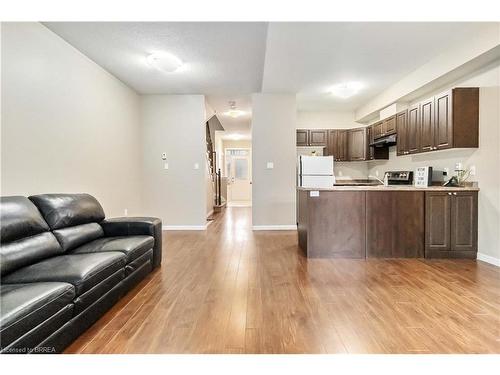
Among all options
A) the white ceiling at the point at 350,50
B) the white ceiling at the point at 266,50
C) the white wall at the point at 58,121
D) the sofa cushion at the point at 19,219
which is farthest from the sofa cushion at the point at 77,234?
the white ceiling at the point at 350,50

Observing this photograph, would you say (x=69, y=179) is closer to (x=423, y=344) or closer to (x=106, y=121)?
(x=106, y=121)

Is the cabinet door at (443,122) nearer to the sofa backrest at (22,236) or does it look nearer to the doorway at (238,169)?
the sofa backrest at (22,236)

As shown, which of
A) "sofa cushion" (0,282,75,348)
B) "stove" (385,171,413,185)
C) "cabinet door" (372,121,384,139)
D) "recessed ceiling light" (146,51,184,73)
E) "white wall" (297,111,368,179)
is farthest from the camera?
"white wall" (297,111,368,179)

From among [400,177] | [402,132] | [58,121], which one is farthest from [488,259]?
[58,121]

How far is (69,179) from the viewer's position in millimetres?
3350

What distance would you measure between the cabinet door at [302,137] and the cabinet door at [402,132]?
78.3 inches

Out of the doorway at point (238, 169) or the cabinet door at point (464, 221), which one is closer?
the cabinet door at point (464, 221)

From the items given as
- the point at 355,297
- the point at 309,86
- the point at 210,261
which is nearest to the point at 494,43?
the point at 309,86

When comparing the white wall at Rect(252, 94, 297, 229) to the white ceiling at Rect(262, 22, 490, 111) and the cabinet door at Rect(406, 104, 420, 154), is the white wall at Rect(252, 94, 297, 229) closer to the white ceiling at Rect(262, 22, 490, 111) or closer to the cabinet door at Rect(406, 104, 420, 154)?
the white ceiling at Rect(262, 22, 490, 111)

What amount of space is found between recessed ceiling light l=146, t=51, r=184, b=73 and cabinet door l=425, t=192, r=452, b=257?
3.76 meters

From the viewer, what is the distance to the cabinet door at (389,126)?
4.83 metres

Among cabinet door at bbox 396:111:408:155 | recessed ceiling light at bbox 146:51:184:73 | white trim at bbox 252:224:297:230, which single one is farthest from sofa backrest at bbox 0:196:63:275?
cabinet door at bbox 396:111:408:155

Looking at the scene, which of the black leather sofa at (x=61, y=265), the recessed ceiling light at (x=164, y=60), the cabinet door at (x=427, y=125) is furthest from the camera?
the cabinet door at (x=427, y=125)

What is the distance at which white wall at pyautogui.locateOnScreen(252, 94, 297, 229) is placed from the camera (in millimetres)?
5402
